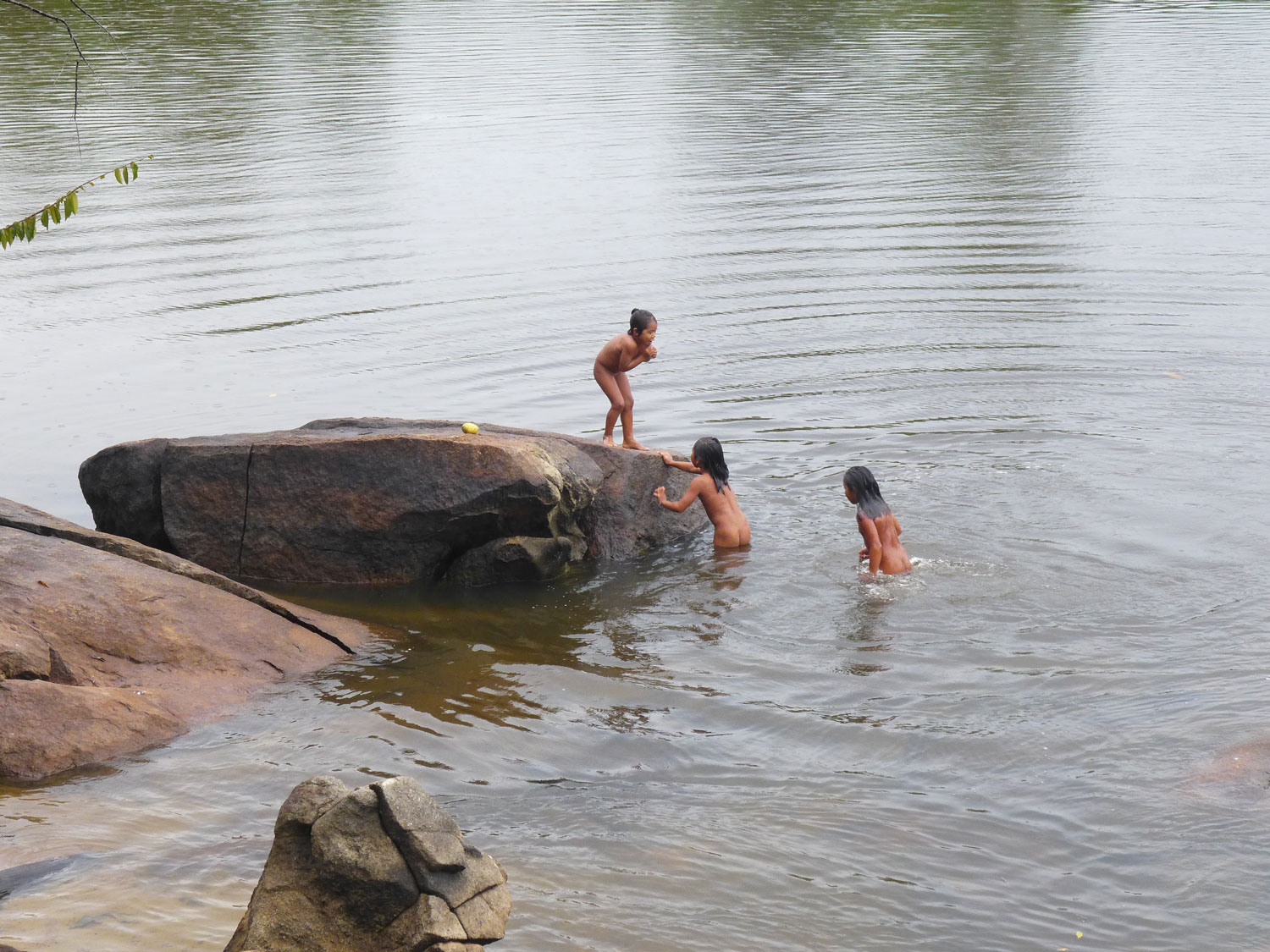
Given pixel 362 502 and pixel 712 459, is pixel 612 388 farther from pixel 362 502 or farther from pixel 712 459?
pixel 362 502

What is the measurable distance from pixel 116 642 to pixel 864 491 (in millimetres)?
5343

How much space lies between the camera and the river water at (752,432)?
6.29 m

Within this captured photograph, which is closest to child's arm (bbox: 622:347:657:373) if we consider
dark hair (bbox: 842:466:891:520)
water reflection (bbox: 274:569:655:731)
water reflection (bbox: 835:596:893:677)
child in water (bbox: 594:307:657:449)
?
child in water (bbox: 594:307:657:449)

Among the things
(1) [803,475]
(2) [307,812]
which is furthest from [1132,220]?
(2) [307,812]

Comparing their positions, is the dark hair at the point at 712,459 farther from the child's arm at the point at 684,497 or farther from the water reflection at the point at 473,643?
the water reflection at the point at 473,643

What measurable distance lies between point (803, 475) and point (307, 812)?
7.83m

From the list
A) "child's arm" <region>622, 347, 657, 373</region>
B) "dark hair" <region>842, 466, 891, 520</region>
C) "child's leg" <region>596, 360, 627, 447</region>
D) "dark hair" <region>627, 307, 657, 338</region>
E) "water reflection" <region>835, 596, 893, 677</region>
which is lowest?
"water reflection" <region>835, 596, 893, 677</region>

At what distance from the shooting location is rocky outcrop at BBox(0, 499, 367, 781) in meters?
7.06

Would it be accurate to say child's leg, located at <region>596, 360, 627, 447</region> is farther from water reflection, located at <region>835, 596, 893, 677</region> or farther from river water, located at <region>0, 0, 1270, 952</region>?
water reflection, located at <region>835, 596, 893, 677</region>

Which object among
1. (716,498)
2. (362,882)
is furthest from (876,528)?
(362,882)

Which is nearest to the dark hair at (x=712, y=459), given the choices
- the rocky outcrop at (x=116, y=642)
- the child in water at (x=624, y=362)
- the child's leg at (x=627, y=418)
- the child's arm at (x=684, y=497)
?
the child's arm at (x=684, y=497)

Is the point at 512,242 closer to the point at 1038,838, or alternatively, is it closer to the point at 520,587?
the point at 520,587

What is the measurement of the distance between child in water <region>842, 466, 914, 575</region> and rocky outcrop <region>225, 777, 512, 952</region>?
567cm

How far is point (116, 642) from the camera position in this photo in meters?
7.98
